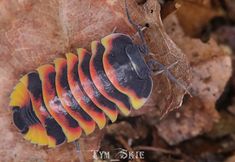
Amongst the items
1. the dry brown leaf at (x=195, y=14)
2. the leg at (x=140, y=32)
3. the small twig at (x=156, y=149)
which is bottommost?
the small twig at (x=156, y=149)

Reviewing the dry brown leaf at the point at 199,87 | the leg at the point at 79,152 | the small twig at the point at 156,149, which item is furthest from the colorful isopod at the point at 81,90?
the small twig at the point at 156,149

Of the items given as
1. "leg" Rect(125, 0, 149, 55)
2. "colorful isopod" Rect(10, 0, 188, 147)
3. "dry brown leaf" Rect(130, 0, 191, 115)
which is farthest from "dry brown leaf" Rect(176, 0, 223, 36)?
"colorful isopod" Rect(10, 0, 188, 147)

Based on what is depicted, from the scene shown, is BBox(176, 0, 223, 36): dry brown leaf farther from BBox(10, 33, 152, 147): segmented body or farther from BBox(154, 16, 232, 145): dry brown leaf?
BBox(10, 33, 152, 147): segmented body

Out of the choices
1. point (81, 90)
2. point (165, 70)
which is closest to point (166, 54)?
point (165, 70)

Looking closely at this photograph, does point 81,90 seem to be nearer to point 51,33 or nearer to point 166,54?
point 51,33

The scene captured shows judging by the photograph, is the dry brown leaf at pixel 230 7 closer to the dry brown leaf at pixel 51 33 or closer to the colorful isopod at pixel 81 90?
the dry brown leaf at pixel 51 33

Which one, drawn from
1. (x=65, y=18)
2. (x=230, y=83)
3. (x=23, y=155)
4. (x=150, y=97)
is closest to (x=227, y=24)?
(x=230, y=83)

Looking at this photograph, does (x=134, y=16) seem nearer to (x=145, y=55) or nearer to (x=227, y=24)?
(x=145, y=55)
